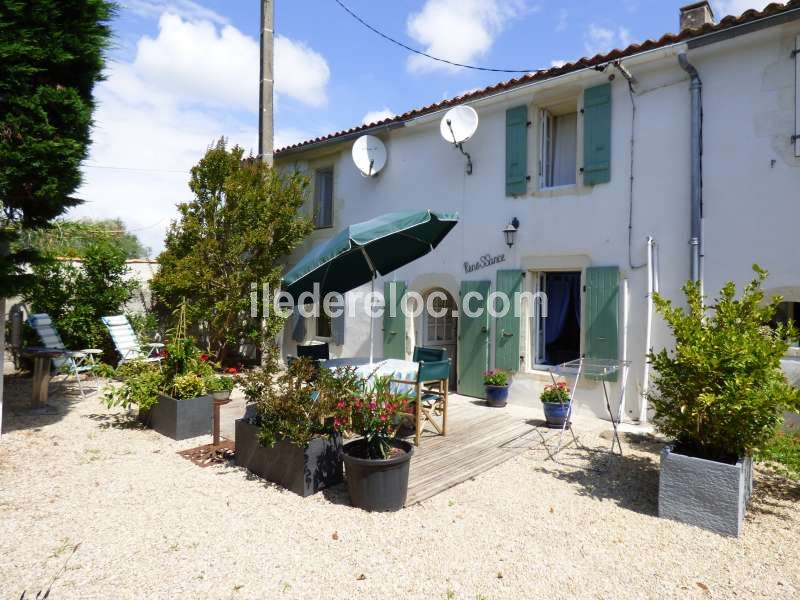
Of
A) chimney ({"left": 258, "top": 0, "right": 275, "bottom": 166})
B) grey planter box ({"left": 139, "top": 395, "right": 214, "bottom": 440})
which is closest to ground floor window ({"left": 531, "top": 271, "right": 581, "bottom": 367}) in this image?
grey planter box ({"left": 139, "top": 395, "right": 214, "bottom": 440})

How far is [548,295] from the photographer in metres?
7.88

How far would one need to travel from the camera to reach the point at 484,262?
8.16 meters

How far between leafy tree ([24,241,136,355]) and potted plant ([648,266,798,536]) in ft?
32.1

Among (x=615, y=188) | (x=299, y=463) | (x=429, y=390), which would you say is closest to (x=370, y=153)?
(x=615, y=188)

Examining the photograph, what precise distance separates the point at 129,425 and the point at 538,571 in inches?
209

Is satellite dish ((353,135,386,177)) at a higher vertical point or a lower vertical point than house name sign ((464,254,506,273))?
higher

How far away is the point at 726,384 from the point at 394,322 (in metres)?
6.11

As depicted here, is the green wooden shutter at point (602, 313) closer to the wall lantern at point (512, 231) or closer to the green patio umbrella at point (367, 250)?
the wall lantern at point (512, 231)

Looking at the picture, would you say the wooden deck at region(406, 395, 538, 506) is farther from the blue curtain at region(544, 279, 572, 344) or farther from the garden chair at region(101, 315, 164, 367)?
the garden chair at region(101, 315, 164, 367)

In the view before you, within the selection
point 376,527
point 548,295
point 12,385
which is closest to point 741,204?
point 548,295

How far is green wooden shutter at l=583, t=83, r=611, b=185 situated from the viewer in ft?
22.8

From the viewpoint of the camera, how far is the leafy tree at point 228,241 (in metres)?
9.66

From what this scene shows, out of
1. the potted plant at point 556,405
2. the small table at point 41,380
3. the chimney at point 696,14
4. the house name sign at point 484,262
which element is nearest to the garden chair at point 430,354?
the potted plant at point 556,405

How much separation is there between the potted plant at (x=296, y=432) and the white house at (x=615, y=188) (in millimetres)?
4141
